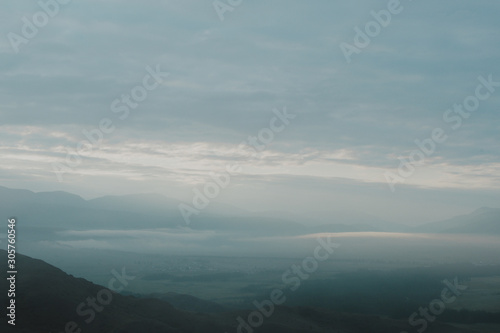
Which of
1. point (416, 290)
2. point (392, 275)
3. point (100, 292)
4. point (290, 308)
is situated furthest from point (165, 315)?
point (392, 275)

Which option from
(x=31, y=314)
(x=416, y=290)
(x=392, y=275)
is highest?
(x=392, y=275)

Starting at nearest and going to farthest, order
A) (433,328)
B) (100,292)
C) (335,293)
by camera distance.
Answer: (100,292)
(433,328)
(335,293)

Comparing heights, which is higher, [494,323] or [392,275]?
[392,275]

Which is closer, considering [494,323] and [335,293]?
[494,323]

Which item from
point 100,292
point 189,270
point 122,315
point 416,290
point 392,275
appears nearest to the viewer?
point 122,315

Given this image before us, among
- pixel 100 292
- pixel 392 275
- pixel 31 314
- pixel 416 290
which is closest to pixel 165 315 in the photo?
pixel 100 292

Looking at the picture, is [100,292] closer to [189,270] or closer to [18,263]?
[18,263]
